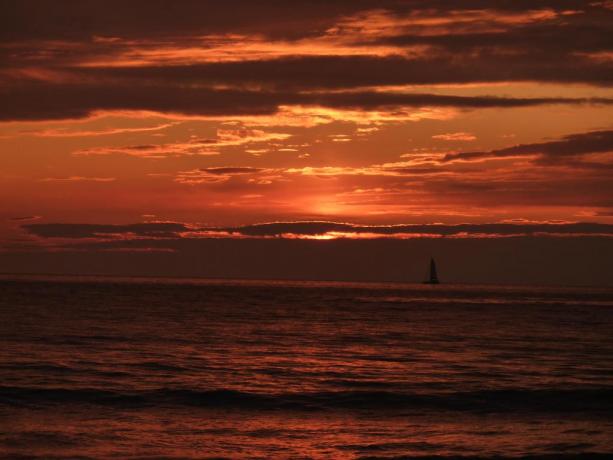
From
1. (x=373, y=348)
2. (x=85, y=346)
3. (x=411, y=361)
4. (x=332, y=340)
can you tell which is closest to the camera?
(x=411, y=361)

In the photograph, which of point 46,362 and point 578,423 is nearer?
point 578,423

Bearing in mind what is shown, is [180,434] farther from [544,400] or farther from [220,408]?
[544,400]

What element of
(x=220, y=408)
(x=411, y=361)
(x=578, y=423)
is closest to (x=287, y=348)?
(x=411, y=361)

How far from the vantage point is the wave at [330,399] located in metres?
28.5

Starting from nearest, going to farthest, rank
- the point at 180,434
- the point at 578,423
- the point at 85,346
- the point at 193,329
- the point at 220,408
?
the point at 180,434 < the point at 578,423 < the point at 220,408 < the point at 85,346 < the point at 193,329

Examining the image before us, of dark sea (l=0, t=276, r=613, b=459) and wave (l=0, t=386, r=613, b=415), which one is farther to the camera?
wave (l=0, t=386, r=613, b=415)

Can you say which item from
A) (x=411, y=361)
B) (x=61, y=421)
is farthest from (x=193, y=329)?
(x=61, y=421)

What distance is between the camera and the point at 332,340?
5331cm

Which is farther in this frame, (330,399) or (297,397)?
(297,397)

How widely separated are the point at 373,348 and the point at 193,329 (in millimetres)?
17094

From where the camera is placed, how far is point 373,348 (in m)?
48.2

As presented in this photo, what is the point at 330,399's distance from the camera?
2977 cm

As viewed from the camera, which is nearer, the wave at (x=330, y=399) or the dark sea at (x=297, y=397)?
the dark sea at (x=297, y=397)

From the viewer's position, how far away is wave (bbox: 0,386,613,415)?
93.4 feet
